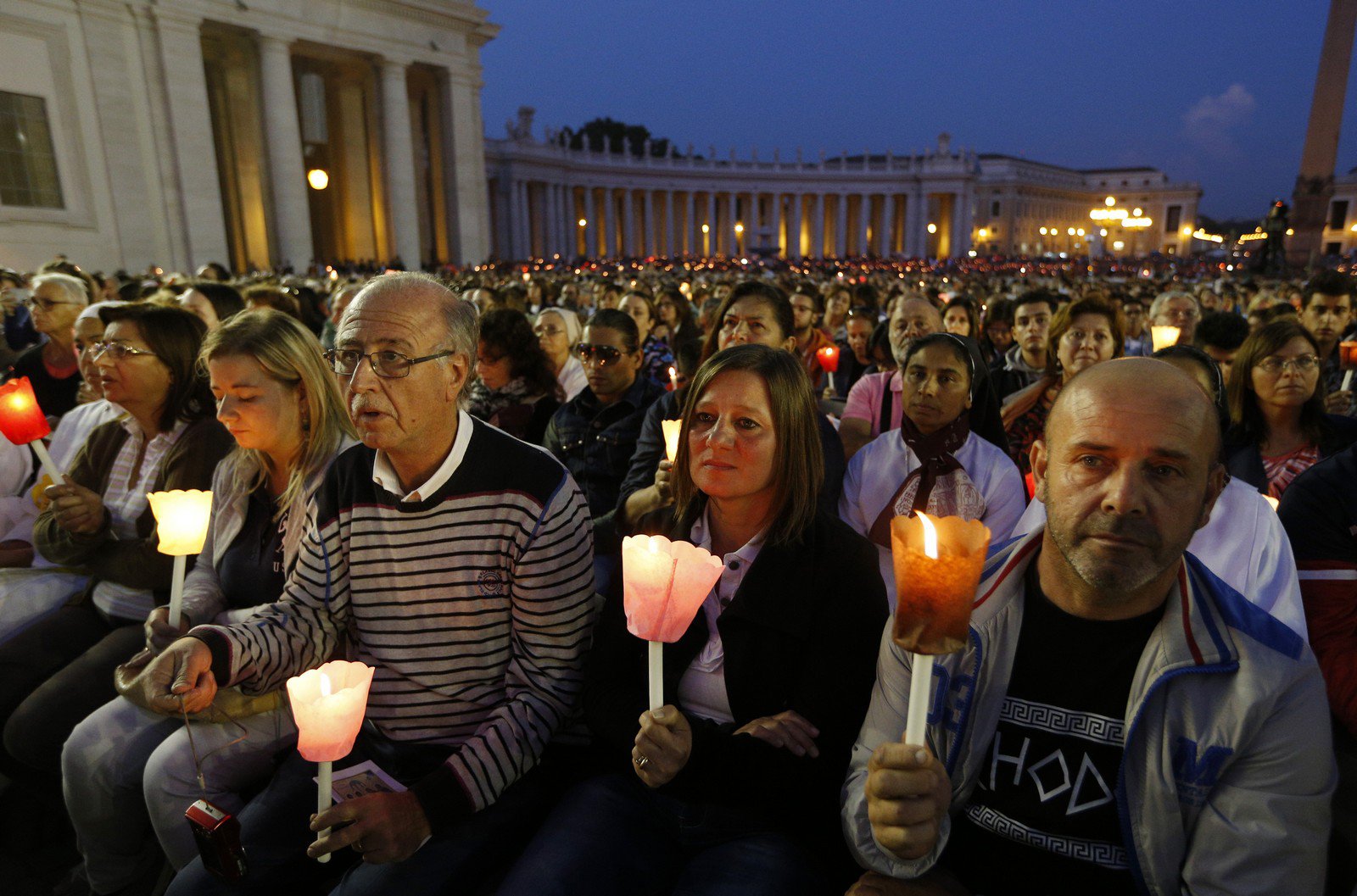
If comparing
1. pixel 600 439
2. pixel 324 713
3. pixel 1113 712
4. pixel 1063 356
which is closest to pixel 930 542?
pixel 1113 712

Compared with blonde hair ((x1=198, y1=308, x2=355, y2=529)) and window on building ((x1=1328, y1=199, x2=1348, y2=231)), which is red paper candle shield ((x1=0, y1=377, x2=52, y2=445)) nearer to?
blonde hair ((x1=198, y1=308, x2=355, y2=529))

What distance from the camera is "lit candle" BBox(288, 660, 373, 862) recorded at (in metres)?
1.53

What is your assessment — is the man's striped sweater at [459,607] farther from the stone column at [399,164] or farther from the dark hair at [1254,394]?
the stone column at [399,164]

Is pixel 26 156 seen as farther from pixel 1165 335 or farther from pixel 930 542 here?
pixel 930 542

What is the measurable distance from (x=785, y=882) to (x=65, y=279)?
21.8 ft

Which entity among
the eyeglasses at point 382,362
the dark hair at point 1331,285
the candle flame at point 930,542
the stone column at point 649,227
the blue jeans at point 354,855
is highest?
the stone column at point 649,227

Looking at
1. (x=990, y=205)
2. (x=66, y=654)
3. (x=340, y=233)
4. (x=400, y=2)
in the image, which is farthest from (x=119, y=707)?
(x=990, y=205)

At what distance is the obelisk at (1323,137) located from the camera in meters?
21.8

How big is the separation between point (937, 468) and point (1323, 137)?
29140mm

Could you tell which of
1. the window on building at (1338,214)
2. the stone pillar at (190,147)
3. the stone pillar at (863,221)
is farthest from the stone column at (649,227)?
the window on building at (1338,214)

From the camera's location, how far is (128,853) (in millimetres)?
2576

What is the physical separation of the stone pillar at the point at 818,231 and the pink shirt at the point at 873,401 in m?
69.7

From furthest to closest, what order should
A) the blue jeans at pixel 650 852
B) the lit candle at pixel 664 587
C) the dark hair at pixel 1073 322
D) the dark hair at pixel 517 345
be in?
the dark hair at pixel 517 345 → the dark hair at pixel 1073 322 → the blue jeans at pixel 650 852 → the lit candle at pixel 664 587

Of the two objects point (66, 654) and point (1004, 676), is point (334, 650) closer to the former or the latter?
point (66, 654)
